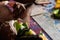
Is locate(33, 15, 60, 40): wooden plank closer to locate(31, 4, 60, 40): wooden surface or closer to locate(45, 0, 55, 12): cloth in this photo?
locate(31, 4, 60, 40): wooden surface

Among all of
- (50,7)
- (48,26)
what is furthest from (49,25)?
(50,7)

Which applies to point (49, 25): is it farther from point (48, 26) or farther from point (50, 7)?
point (50, 7)

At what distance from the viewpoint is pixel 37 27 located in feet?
4.26

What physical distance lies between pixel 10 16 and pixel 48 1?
2.19 ft

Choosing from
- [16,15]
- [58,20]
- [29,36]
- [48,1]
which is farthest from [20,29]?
[48,1]

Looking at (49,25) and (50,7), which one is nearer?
(49,25)

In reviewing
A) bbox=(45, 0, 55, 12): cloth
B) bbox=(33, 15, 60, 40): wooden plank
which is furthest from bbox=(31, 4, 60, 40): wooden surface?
bbox=(45, 0, 55, 12): cloth

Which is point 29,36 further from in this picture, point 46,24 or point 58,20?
point 58,20

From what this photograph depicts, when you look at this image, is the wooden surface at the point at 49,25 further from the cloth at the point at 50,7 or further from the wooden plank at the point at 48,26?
the cloth at the point at 50,7

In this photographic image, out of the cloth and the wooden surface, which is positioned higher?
the cloth

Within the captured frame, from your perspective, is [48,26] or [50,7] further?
[50,7]

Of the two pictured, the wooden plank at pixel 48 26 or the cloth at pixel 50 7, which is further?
the cloth at pixel 50 7

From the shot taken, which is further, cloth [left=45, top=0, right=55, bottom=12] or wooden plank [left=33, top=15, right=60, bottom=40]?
cloth [left=45, top=0, right=55, bottom=12]

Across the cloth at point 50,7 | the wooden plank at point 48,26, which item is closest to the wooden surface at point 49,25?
the wooden plank at point 48,26
